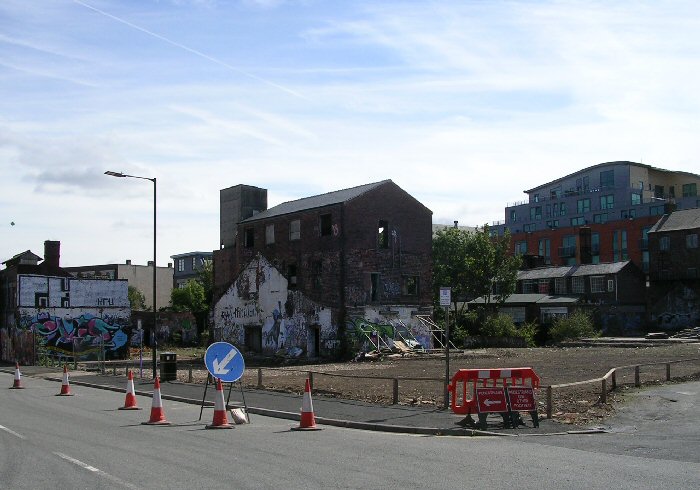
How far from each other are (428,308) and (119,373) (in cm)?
2365

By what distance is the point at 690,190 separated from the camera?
9506 centimetres

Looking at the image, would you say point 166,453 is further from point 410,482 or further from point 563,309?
point 563,309

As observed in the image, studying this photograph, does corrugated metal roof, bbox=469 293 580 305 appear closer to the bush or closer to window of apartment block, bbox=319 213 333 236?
the bush

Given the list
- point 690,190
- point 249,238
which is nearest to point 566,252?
point 690,190

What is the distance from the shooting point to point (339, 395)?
68.2ft

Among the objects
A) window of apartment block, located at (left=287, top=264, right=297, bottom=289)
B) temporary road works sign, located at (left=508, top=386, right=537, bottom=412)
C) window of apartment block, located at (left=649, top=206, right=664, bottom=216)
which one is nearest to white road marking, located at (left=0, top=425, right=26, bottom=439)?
temporary road works sign, located at (left=508, top=386, right=537, bottom=412)

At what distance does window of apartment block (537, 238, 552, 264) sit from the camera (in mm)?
94000

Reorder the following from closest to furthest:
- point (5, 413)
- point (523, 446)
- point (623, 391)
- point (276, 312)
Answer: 1. point (523, 446)
2. point (5, 413)
3. point (623, 391)
4. point (276, 312)

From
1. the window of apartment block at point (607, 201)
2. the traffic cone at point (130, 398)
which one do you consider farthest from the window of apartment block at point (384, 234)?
the window of apartment block at point (607, 201)

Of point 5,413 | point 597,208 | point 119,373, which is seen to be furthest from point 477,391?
point 597,208

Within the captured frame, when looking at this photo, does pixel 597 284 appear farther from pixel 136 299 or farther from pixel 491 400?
pixel 491 400

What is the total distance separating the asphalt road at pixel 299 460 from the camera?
9078 millimetres

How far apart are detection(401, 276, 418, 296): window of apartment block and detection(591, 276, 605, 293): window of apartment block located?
24.4 m

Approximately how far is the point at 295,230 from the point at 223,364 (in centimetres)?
3399
